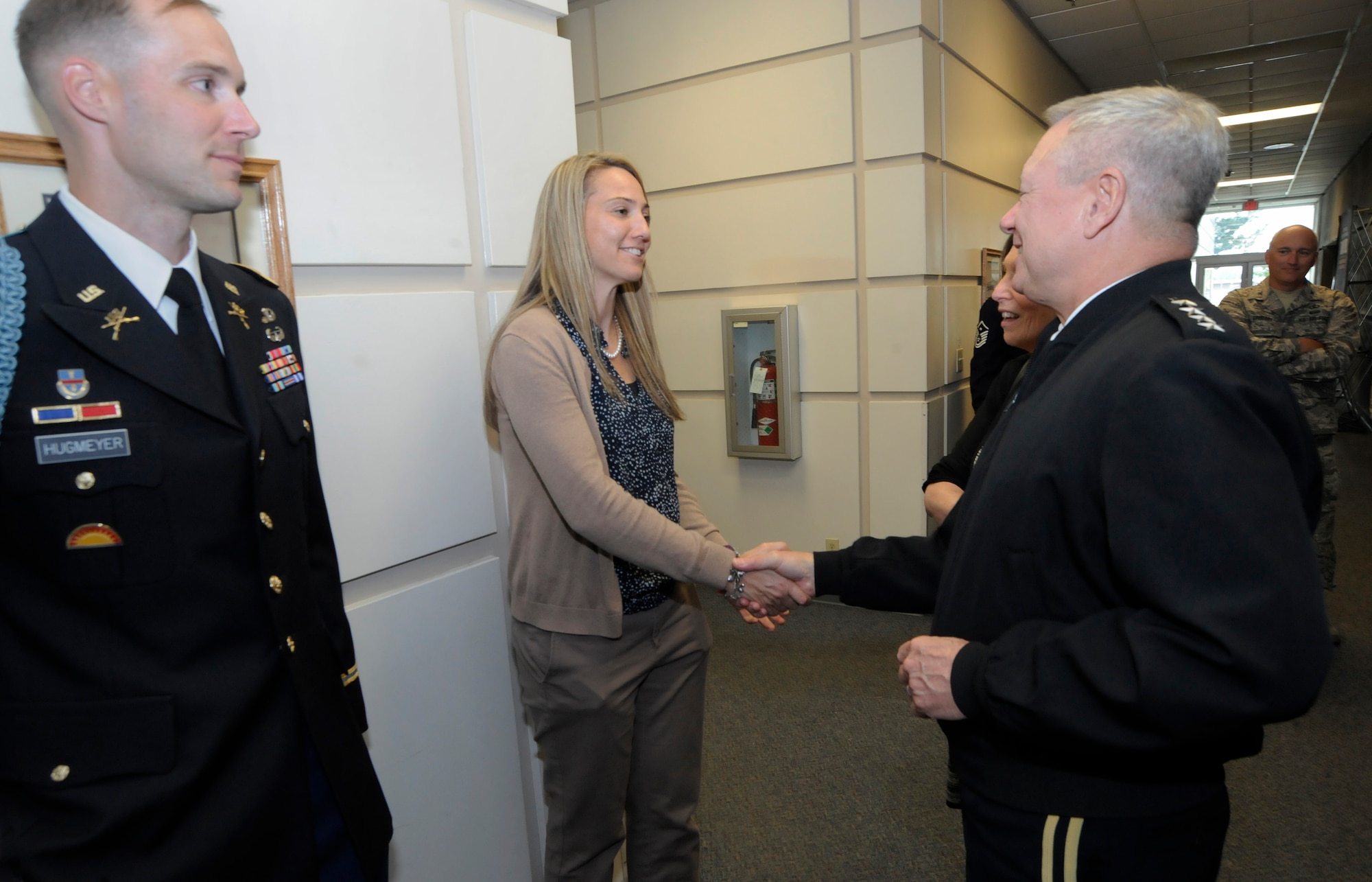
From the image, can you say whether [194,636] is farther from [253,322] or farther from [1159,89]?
[1159,89]

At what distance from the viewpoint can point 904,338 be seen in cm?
394

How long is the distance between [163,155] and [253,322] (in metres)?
0.27

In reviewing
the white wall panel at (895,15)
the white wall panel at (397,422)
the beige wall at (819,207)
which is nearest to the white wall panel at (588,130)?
the beige wall at (819,207)

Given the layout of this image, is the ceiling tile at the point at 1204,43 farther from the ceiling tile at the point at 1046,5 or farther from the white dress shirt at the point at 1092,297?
the white dress shirt at the point at 1092,297

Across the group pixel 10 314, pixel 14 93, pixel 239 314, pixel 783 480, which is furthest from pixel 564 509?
pixel 783 480

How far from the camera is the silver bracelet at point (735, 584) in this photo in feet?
5.68

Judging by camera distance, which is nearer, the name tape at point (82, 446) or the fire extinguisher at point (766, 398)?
the name tape at point (82, 446)

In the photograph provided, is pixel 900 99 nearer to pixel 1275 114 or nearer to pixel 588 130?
pixel 588 130

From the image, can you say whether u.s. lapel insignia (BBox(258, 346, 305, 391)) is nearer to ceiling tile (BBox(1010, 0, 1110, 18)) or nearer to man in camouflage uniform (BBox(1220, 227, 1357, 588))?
man in camouflage uniform (BBox(1220, 227, 1357, 588))

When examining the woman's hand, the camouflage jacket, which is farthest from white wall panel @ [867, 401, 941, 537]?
the woman's hand

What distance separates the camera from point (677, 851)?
6.00ft

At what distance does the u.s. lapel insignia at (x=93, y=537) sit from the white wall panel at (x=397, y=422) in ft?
1.79

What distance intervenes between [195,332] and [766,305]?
338 cm

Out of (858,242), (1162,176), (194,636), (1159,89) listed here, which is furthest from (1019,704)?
(858,242)
